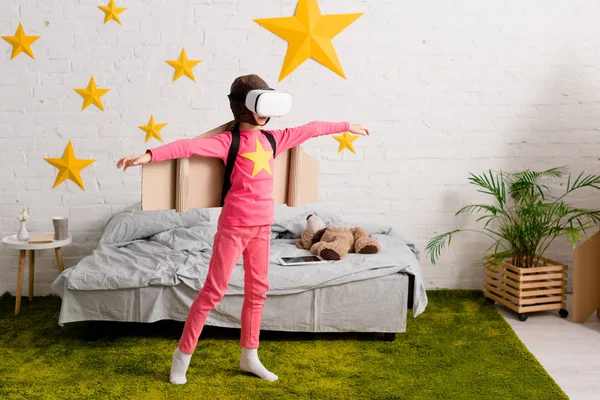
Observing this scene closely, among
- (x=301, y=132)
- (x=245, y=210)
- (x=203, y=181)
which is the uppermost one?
(x=301, y=132)

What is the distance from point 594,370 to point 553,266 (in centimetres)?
87

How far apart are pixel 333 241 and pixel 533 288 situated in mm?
1286

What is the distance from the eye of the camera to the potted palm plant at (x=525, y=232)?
3.94 m

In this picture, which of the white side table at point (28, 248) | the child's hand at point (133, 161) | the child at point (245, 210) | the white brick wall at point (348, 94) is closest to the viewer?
the child's hand at point (133, 161)

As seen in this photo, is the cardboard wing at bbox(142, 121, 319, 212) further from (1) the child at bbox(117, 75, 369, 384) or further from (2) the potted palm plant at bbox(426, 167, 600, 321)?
(2) the potted palm plant at bbox(426, 167, 600, 321)

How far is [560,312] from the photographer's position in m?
4.00

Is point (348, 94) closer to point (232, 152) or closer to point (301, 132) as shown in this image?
point (301, 132)

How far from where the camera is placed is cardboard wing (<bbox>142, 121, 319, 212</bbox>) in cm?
267

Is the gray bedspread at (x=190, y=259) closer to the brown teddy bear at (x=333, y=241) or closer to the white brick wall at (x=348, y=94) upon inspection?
the brown teddy bear at (x=333, y=241)

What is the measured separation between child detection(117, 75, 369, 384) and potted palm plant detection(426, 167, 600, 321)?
5.17 ft

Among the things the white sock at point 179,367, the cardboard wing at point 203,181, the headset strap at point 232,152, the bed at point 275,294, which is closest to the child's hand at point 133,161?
the cardboard wing at point 203,181

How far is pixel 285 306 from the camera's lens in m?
3.42

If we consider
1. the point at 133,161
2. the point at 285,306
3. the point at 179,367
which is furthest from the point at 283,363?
the point at 133,161

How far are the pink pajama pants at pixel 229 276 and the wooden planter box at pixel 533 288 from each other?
173 centimetres
